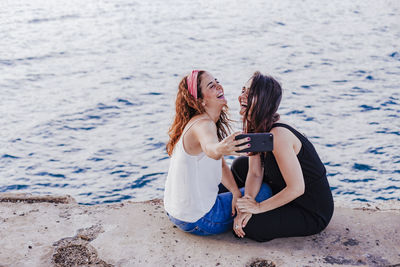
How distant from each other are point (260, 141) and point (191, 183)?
0.75 m

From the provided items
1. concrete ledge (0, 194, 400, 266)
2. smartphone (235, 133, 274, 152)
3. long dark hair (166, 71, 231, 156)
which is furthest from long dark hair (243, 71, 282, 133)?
concrete ledge (0, 194, 400, 266)

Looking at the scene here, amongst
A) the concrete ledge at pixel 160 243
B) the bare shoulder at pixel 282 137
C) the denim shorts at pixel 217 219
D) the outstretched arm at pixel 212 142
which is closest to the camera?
the outstretched arm at pixel 212 142

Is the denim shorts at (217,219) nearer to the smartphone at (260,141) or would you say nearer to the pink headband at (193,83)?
the smartphone at (260,141)

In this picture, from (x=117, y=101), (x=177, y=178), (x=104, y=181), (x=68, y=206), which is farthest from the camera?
(x=117, y=101)

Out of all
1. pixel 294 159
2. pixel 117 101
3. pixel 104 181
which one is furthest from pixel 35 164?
pixel 294 159

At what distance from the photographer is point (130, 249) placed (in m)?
4.02

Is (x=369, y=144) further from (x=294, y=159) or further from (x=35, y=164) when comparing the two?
(x=35, y=164)

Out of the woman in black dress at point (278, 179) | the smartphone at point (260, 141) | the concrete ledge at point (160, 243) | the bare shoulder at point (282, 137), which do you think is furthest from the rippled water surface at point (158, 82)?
the smartphone at point (260, 141)

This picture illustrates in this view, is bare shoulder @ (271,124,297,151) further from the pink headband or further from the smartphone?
the pink headband

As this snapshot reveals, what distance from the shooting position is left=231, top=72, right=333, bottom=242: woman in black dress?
372 centimetres

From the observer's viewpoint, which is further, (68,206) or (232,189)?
(68,206)

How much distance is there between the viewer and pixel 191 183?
392 cm

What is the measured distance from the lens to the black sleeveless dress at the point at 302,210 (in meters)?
3.94

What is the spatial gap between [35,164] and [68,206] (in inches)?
132
